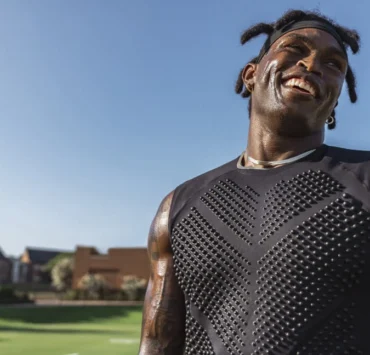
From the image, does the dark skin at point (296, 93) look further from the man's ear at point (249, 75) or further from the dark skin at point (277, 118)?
the man's ear at point (249, 75)

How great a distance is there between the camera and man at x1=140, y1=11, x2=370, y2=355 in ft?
5.42

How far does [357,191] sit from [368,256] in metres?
0.23

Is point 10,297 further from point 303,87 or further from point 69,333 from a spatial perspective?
point 303,87

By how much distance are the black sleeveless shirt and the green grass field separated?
1239cm

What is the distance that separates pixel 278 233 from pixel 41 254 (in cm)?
9491

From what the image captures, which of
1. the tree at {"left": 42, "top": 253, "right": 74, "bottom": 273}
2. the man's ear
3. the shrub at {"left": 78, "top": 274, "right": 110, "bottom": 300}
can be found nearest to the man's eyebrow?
the man's ear

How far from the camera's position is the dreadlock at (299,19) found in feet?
7.00

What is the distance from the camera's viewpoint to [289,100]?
1934mm

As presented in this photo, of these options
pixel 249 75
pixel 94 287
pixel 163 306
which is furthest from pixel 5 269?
pixel 249 75

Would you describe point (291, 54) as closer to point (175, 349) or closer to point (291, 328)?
point (291, 328)

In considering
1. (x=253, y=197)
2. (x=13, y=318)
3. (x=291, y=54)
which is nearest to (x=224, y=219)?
(x=253, y=197)

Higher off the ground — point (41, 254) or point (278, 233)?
point (278, 233)

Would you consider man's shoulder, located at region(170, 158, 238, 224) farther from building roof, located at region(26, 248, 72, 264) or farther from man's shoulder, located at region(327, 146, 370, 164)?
building roof, located at region(26, 248, 72, 264)

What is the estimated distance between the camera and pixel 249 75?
2.23 metres
